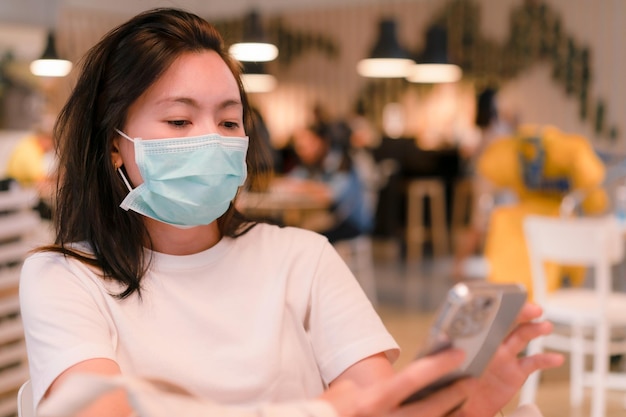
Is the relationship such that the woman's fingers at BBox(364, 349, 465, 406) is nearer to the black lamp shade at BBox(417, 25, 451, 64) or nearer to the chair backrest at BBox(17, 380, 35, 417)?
the chair backrest at BBox(17, 380, 35, 417)

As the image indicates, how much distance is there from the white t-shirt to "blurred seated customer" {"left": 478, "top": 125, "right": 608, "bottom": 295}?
3414 millimetres

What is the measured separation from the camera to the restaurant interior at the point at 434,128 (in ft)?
15.4

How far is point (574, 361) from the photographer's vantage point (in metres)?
4.46

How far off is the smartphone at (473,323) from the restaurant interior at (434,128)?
3.12 feet

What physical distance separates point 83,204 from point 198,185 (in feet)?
0.73

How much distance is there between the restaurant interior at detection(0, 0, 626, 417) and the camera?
4.71 m

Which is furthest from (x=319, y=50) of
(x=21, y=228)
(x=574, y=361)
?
(x=21, y=228)

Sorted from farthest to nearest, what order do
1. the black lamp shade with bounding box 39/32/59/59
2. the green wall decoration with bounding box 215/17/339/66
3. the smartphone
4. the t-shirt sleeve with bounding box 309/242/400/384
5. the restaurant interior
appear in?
the green wall decoration with bounding box 215/17/339/66, the black lamp shade with bounding box 39/32/59/59, the restaurant interior, the t-shirt sleeve with bounding box 309/242/400/384, the smartphone

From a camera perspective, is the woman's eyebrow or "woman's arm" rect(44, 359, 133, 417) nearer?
"woman's arm" rect(44, 359, 133, 417)

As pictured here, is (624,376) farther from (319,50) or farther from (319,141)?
(319,50)

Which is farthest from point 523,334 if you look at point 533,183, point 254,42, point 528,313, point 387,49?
point 387,49

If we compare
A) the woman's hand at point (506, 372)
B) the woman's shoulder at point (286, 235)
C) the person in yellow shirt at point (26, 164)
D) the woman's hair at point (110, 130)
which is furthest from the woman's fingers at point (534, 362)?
the person in yellow shirt at point (26, 164)

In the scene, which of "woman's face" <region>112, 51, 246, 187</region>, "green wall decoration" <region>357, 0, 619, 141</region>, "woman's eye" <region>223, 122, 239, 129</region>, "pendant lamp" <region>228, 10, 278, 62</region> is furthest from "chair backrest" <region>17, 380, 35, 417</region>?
"green wall decoration" <region>357, 0, 619, 141</region>

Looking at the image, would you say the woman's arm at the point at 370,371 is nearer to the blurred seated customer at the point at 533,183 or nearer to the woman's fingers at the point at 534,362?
the woman's fingers at the point at 534,362
